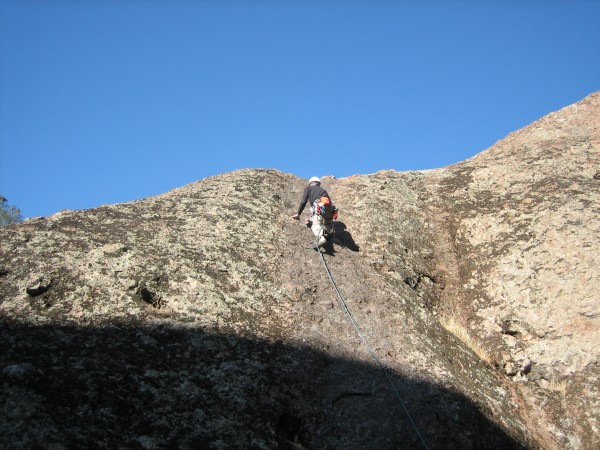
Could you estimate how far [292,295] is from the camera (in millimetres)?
13766

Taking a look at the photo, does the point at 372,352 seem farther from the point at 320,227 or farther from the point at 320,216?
the point at 320,216

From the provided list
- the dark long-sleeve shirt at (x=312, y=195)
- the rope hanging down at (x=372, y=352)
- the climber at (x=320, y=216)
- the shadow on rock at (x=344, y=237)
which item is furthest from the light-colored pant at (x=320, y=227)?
the dark long-sleeve shirt at (x=312, y=195)

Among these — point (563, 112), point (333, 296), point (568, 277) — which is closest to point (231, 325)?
point (333, 296)

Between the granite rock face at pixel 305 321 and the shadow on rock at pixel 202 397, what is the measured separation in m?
0.03

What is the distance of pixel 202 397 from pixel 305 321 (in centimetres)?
348

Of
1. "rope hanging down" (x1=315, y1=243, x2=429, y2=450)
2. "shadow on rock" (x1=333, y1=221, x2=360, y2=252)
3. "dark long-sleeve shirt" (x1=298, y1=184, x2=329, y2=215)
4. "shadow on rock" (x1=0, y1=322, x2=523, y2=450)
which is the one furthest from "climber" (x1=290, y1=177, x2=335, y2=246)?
"shadow on rock" (x1=0, y1=322, x2=523, y2=450)

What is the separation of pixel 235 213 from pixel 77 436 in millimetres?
9152

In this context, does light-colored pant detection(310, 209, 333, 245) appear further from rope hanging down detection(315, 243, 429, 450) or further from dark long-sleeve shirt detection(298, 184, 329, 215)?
dark long-sleeve shirt detection(298, 184, 329, 215)

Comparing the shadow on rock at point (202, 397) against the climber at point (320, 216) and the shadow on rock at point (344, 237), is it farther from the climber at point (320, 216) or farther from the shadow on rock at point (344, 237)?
the shadow on rock at point (344, 237)

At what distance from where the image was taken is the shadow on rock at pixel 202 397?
8859mm

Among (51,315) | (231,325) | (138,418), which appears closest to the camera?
(138,418)

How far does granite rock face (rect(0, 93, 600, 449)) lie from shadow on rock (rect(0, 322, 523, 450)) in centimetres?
3

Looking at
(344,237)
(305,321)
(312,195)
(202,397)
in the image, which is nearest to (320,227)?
(344,237)

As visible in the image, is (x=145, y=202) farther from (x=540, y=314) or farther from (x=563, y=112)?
(x=563, y=112)
